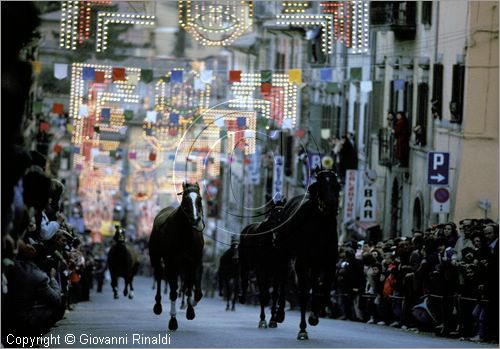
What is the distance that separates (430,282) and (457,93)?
40.5 ft

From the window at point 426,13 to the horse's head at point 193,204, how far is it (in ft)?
67.0

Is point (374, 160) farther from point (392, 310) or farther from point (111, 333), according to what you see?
point (111, 333)

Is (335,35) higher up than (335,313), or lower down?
higher up

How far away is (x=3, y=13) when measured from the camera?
14992mm

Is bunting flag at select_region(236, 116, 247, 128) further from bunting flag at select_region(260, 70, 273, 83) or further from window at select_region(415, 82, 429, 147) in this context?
window at select_region(415, 82, 429, 147)

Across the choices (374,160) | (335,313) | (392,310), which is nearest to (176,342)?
(392,310)

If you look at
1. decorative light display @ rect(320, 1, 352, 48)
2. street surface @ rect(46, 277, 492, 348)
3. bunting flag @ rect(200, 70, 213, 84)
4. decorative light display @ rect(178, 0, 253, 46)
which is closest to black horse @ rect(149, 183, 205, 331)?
street surface @ rect(46, 277, 492, 348)

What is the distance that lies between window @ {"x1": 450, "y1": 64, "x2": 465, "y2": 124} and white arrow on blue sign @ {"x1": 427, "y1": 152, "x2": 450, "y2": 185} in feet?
4.48

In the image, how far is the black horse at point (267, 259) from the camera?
83.9 feet

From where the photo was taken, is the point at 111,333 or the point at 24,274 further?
the point at 111,333

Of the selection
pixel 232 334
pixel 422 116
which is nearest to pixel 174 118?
pixel 422 116

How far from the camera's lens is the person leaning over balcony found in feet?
152

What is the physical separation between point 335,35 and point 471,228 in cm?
1702

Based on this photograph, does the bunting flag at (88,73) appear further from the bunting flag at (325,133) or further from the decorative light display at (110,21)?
the bunting flag at (325,133)
